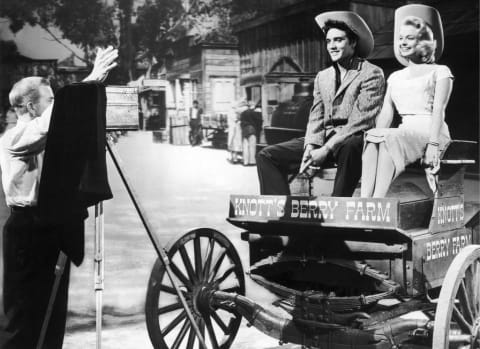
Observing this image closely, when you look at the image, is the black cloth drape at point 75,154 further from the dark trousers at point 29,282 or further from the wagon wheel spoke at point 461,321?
the wagon wheel spoke at point 461,321

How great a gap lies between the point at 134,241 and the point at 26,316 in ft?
4.05

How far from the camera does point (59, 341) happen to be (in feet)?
12.5

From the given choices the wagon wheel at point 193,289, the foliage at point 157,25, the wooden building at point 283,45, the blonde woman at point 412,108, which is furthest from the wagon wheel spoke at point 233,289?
the foliage at point 157,25

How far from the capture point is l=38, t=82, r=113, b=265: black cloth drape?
312cm

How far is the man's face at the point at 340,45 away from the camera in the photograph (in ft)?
13.0

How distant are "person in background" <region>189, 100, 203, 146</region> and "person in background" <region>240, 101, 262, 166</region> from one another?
0.32m

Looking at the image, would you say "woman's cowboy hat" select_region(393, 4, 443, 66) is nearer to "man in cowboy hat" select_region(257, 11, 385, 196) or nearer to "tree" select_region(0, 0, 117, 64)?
"man in cowboy hat" select_region(257, 11, 385, 196)

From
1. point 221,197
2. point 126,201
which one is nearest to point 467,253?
point 221,197

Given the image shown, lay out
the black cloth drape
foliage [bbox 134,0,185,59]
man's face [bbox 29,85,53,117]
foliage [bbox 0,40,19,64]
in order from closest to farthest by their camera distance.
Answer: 1. the black cloth drape
2. man's face [bbox 29,85,53,117]
3. foliage [bbox 0,40,19,64]
4. foliage [bbox 134,0,185,59]

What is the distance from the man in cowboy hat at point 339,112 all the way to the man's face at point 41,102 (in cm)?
119

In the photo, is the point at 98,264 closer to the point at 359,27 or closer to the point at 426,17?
the point at 359,27

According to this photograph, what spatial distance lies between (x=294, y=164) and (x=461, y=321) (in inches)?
49.3

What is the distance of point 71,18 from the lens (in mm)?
4609

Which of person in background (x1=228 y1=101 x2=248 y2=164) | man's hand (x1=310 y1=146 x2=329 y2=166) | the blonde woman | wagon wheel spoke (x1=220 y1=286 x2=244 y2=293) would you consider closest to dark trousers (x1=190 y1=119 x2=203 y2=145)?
person in background (x1=228 y1=101 x2=248 y2=164)
